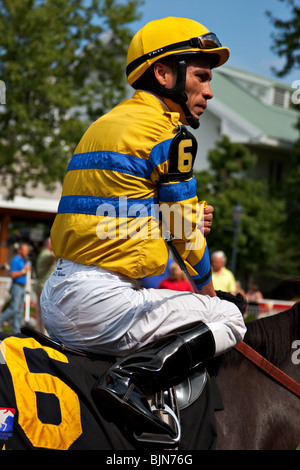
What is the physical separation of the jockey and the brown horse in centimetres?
22

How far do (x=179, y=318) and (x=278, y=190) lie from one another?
27253mm

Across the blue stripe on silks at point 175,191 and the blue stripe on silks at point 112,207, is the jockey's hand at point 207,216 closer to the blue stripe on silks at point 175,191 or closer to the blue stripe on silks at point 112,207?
the blue stripe on silks at point 175,191

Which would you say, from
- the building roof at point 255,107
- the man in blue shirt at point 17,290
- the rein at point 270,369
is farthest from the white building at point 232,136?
the rein at point 270,369

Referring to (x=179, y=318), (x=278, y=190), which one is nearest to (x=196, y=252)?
(x=179, y=318)

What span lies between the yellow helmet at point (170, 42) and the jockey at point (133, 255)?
0.90 feet

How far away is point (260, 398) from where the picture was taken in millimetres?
3137

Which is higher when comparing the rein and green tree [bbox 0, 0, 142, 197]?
green tree [bbox 0, 0, 142, 197]

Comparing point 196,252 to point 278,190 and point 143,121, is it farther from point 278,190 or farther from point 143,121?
point 278,190

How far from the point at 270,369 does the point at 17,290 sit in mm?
10112

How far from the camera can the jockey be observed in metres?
2.84

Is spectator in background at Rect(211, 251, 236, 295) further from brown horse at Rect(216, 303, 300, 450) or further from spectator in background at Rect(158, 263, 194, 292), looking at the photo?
brown horse at Rect(216, 303, 300, 450)

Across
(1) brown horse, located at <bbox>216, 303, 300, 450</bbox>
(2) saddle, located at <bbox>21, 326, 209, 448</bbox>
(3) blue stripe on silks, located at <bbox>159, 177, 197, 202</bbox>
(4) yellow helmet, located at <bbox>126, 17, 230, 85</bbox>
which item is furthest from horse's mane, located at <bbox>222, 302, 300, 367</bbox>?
(4) yellow helmet, located at <bbox>126, 17, 230, 85</bbox>

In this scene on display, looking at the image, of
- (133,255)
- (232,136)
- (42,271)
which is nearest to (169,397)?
(133,255)

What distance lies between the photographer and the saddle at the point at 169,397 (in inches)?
107
